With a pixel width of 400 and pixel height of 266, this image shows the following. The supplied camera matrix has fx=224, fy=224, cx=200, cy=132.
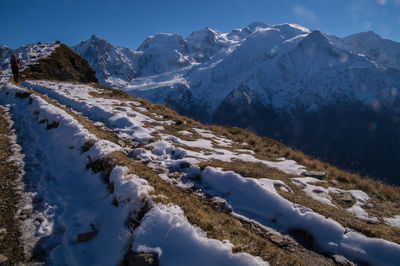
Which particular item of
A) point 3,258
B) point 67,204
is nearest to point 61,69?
point 67,204

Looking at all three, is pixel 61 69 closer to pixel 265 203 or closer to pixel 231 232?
pixel 265 203

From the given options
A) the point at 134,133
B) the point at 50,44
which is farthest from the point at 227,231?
the point at 50,44

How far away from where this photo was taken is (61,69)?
4012 cm

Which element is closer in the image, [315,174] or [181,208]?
[181,208]

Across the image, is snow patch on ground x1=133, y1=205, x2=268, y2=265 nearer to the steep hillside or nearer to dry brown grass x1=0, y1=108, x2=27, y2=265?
the steep hillside

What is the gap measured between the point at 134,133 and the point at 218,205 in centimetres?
746

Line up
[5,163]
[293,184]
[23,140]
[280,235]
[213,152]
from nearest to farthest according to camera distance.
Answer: [280,235] < [5,163] < [293,184] < [23,140] < [213,152]

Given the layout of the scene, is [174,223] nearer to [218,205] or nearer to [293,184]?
[218,205]

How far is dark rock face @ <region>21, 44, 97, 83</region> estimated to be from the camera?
3588 centimetres

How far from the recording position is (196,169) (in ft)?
26.9

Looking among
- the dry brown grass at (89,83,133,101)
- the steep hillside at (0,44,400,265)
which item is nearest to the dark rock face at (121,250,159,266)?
the steep hillside at (0,44,400,265)

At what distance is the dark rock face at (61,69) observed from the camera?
118 ft

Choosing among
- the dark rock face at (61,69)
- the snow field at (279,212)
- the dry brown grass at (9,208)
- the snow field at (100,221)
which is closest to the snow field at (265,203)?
the snow field at (279,212)

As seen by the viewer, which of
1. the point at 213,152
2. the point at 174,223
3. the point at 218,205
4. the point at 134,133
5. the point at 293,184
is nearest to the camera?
the point at 174,223
